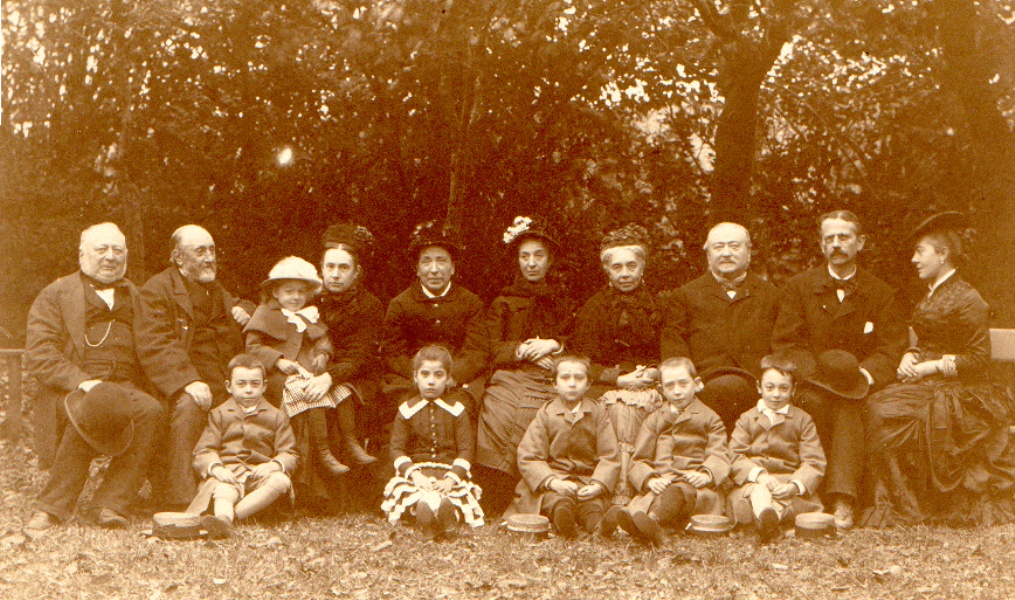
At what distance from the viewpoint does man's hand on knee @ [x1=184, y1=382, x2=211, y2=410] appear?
20.3 ft

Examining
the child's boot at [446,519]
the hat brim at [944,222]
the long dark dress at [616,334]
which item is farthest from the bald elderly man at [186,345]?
the hat brim at [944,222]

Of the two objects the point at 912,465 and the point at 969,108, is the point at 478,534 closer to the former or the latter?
the point at 912,465

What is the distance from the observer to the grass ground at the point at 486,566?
4539 mm

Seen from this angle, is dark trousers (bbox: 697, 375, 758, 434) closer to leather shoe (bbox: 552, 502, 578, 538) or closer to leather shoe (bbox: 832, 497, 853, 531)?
leather shoe (bbox: 832, 497, 853, 531)

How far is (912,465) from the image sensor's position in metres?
6.12

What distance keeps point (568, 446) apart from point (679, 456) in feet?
2.08

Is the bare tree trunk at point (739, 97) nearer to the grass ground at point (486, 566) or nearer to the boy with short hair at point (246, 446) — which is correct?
the grass ground at point (486, 566)

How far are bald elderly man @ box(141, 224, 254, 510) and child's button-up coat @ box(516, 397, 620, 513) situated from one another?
1939 millimetres

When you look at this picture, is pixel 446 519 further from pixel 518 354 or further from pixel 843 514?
pixel 843 514

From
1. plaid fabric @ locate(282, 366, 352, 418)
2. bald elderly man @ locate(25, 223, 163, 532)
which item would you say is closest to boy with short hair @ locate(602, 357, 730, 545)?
plaid fabric @ locate(282, 366, 352, 418)

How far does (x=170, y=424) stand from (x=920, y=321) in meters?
4.60

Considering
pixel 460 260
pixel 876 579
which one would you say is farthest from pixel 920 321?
pixel 460 260

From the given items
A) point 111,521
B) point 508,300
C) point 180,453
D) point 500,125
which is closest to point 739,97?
point 500,125

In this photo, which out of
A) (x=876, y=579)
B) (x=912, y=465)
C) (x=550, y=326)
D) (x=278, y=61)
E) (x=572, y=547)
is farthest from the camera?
(x=278, y=61)
